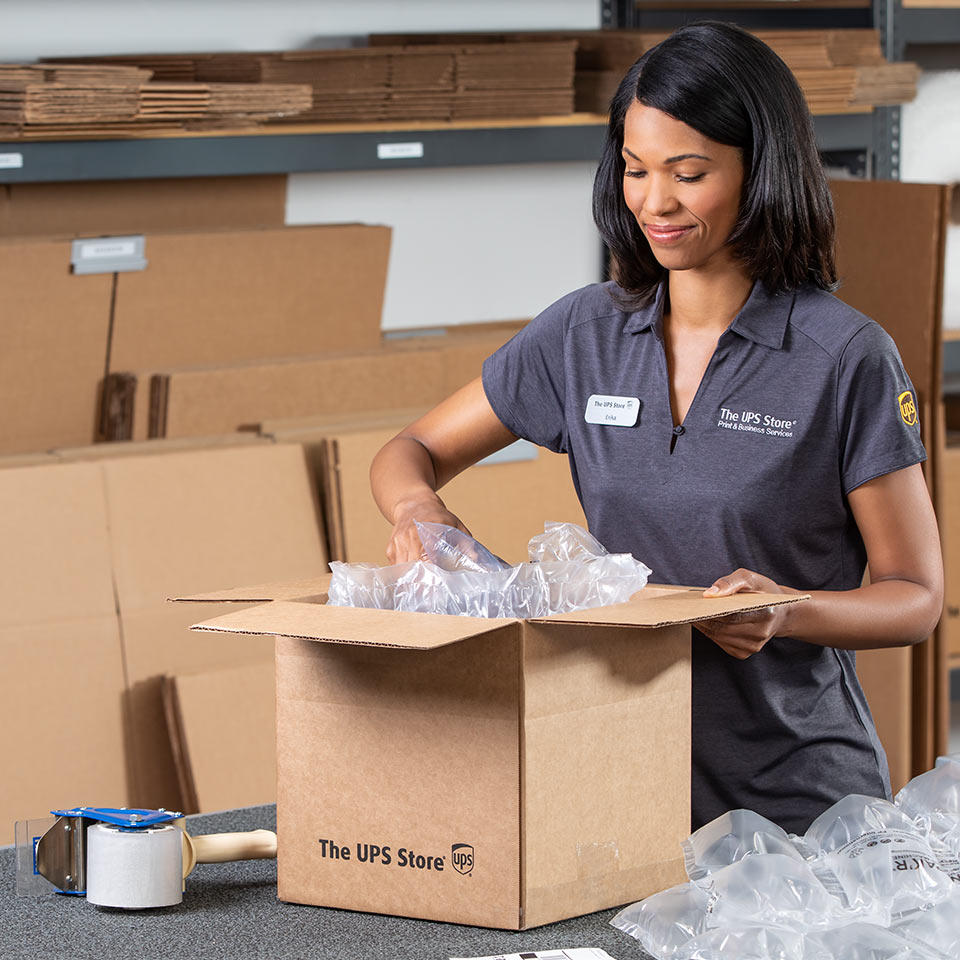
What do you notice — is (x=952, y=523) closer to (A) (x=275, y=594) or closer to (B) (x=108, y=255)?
(B) (x=108, y=255)

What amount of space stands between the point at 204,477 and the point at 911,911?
5.50 ft

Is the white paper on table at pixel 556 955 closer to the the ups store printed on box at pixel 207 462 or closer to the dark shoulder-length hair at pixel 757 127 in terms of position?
the the ups store printed on box at pixel 207 462

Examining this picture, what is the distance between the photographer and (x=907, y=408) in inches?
55.2

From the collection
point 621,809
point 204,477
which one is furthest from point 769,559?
point 204,477

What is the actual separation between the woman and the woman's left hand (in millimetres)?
105

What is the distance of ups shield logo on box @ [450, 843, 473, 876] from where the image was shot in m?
1.13

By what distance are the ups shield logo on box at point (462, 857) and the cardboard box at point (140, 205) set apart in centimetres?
186

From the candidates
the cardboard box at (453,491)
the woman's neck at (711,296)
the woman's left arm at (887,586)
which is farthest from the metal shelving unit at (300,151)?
the woman's left arm at (887,586)

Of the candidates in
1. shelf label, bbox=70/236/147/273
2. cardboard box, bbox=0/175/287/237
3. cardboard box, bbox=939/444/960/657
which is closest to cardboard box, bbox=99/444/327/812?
shelf label, bbox=70/236/147/273

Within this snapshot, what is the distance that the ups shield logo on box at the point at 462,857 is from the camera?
3.70 ft

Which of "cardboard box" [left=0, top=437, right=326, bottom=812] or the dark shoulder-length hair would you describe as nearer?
the dark shoulder-length hair

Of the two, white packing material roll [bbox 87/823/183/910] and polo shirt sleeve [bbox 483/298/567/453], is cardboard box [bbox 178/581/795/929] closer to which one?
white packing material roll [bbox 87/823/183/910]

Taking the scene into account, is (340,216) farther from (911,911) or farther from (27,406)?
(911,911)

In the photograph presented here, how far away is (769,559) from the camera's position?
4.73 feet
